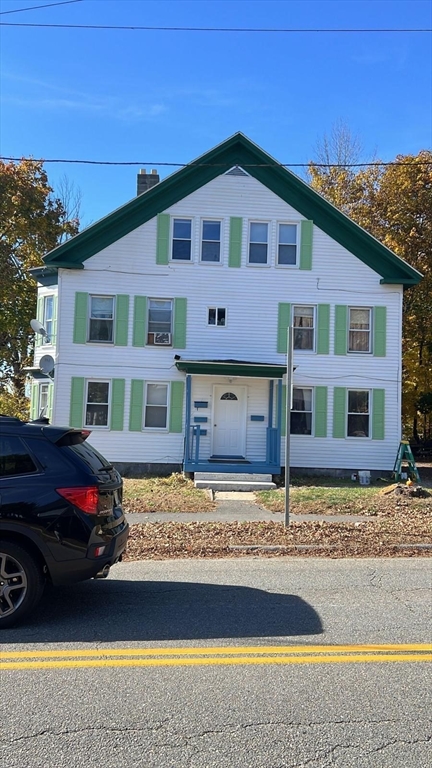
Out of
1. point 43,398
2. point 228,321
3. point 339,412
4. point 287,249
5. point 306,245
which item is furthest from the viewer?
point 43,398

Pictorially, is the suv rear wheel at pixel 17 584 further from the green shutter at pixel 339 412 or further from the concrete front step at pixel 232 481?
the green shutter at pixel 339 412

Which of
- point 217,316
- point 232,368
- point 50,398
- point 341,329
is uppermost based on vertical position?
point 217,316

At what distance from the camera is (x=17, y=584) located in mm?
5105

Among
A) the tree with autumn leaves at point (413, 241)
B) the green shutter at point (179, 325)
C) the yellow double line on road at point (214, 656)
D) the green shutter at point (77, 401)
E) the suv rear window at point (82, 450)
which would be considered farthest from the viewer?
the tree with autumn leaves at point (413, 241)

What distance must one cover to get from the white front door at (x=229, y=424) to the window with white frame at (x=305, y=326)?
2383 millimetres

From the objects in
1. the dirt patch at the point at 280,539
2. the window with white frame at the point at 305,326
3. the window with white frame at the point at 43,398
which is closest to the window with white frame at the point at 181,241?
the window with white frame at the point at 305,326

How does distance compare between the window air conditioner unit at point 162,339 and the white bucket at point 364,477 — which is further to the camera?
the window air conditioner unit at point 162,339

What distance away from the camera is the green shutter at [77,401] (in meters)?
18.0

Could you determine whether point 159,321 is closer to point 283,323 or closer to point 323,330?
point 283,323

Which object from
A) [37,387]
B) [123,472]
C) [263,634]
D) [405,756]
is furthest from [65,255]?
[405,756]

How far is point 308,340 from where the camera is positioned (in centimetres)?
1866

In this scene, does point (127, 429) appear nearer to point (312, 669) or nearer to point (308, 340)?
point (308, 340)

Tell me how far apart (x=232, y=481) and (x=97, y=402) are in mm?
4968

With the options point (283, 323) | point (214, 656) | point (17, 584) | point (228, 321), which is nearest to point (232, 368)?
point (228, 321)
